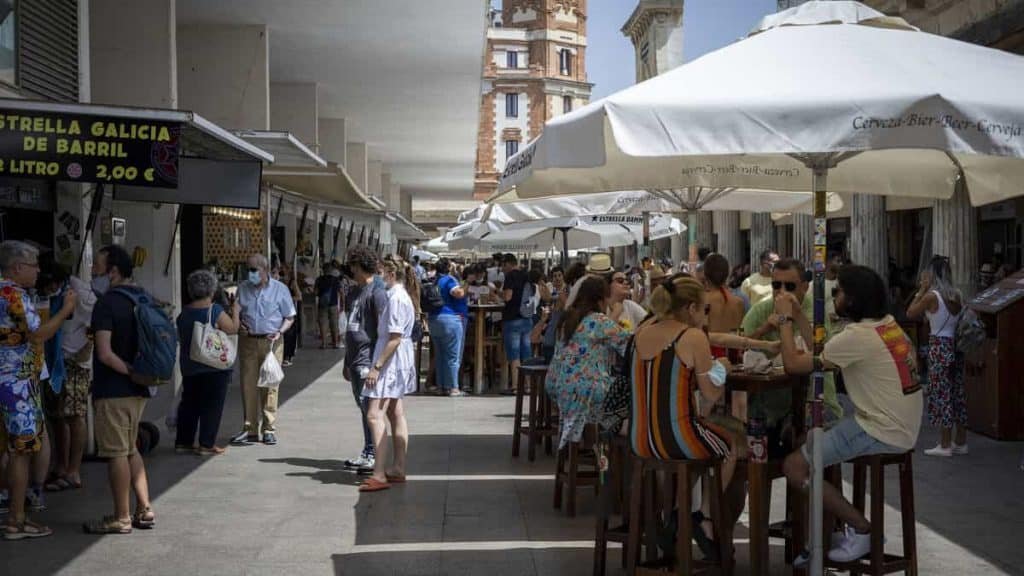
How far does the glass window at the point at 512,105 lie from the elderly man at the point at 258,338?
79936 mm

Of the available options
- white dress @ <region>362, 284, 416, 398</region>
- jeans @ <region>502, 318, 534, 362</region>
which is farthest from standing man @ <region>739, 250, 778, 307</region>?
jeans @ <region>502, 318, 534, 362</region>

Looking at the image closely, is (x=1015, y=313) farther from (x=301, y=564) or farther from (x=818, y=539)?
(x=301, y=564)

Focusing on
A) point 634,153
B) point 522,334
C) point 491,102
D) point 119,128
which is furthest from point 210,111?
point 491,102

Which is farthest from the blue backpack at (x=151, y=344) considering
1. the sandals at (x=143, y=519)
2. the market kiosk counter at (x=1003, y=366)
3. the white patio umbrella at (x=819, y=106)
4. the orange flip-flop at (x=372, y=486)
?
the market kiosk counter at (x=1003, y=366)

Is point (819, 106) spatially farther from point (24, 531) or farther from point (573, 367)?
point (24, 531)

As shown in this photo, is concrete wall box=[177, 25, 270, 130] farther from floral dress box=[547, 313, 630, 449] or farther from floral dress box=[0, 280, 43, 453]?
floral dress box=[547, 313, 630, 449]

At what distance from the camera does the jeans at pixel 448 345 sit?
1431cm

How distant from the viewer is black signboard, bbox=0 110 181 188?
22.3 ft

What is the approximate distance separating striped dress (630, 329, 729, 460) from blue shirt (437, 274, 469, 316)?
844cm

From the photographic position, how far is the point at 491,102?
8881 cm

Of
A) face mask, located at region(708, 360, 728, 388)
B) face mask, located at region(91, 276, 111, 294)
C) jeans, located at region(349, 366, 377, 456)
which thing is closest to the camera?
face mask, located at region(708, 360, 728, 388)

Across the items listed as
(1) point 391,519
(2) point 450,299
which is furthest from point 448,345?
(1) point 391,519

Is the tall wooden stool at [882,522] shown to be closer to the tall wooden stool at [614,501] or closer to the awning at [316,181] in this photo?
Result: the tall wooden stool at [614,501]

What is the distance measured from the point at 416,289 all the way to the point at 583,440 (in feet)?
14.6
